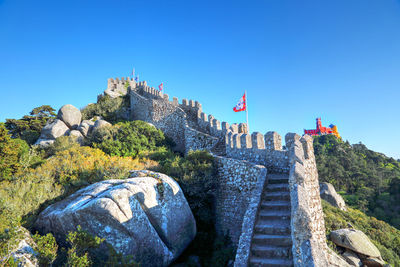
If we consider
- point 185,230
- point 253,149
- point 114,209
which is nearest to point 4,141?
point 114,209

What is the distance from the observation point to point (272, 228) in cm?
638

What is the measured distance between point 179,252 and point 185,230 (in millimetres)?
788

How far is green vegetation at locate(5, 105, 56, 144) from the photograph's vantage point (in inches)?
829

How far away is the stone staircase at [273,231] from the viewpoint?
5.77 metres

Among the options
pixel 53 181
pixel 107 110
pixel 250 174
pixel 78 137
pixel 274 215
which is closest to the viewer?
pixel 274 215

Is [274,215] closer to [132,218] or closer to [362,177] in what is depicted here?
[132,218]

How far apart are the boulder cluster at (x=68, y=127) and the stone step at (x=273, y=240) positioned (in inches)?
637

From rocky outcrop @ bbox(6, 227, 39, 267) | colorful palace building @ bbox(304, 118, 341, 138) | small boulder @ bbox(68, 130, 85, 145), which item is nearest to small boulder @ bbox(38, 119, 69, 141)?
small boulder @ bbox(68, 130, 85, 145)

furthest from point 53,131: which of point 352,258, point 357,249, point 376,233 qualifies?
point 376,233

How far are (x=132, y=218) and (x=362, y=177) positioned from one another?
4089 cm

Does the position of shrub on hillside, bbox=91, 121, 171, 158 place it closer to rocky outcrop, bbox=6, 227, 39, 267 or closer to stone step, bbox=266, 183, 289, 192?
rocky outcrop, bbox=6, 227, 39, 267

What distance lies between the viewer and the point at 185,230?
8391mm

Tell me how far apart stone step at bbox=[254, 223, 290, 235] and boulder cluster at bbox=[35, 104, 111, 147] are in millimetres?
15998

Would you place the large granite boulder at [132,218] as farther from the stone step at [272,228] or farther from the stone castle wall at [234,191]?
the stone step at [272,228]
